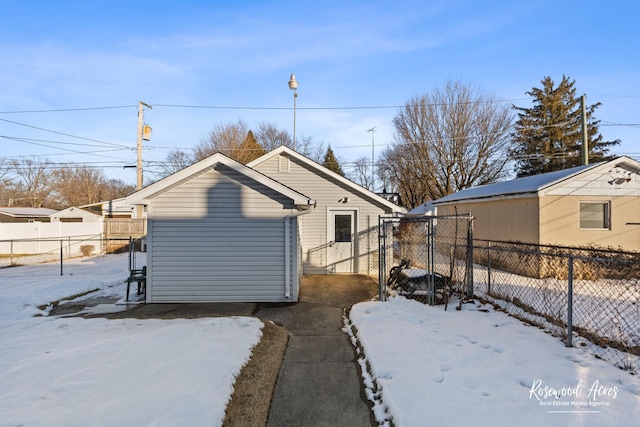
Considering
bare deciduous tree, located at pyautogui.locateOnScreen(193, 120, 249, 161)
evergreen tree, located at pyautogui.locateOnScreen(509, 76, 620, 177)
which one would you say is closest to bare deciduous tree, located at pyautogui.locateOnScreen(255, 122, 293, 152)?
bare deciduous tree, located at pyautogui.locateOnScreen(193, 120, 249, 161)

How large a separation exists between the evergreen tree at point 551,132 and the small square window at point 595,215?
1579 cm

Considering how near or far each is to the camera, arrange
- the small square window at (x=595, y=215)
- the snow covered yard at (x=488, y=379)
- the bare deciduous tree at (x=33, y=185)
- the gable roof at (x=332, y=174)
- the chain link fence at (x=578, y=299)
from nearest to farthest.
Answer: the snow covered yard at (x=488, y=379) → the chain link fence at (x=578, y=299) → the small square window at (x=595, y=215) → the gable roof at (x=332, y=174) → the bare deciduous tree at (x=33, y=185)

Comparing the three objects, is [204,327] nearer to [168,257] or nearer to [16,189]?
[168,257]

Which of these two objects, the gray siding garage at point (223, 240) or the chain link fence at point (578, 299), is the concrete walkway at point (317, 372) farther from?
the chain link fence at point (578, 299)

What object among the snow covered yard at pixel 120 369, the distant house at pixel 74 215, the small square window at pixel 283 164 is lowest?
the snow covered yard at pixel 120 369

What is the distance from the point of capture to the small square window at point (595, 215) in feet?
38.3

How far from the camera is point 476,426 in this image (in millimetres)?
2908

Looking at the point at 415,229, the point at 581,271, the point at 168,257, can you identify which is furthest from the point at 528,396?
the point at 415,229

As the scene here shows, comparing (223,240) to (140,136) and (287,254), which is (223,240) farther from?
(140,136)

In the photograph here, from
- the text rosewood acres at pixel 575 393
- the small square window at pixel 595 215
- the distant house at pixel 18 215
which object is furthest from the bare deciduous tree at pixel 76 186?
the text rosewood acres at pixel 575 393

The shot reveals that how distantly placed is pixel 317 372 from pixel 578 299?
6539mm

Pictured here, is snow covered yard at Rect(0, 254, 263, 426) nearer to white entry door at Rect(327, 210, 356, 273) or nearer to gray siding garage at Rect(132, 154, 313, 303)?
gray siding garage at Rect(132, 154, 313, 303)

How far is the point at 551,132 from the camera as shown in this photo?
27.1m

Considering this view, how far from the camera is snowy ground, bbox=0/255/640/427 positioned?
3086 millimetres
